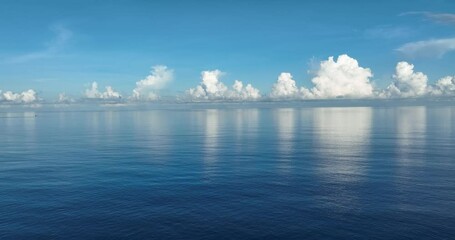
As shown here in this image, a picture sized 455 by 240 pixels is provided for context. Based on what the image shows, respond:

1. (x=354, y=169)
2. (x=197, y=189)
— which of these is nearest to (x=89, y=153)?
(x=197, y=189)

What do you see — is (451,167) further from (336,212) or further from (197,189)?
(197,189)

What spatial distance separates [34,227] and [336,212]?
Answer: 160 ft

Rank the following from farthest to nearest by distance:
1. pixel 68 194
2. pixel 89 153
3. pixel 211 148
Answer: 1. pixel 211 148
2. pixel 89 153
3. pixel 68 194

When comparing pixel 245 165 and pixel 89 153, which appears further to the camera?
pixel 89 153

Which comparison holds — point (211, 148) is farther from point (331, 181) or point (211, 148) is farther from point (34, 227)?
point (34, 227)

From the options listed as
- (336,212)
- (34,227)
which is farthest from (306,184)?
(34,227)

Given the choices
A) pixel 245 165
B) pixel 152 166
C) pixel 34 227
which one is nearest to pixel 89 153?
pixel 152 166

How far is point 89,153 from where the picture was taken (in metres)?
138

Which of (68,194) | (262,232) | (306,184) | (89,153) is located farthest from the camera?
(89,153)

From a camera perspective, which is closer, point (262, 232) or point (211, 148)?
point (262, 232)

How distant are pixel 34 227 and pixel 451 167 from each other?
99.2 meters

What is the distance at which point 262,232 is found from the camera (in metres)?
57.4

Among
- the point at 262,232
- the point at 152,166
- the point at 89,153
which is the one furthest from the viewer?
→ the point at 89,153

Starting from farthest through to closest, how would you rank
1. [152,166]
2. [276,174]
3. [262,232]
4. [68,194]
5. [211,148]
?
[211,148]
[152,166]
[276,174]
[68,194]
[262,232]
